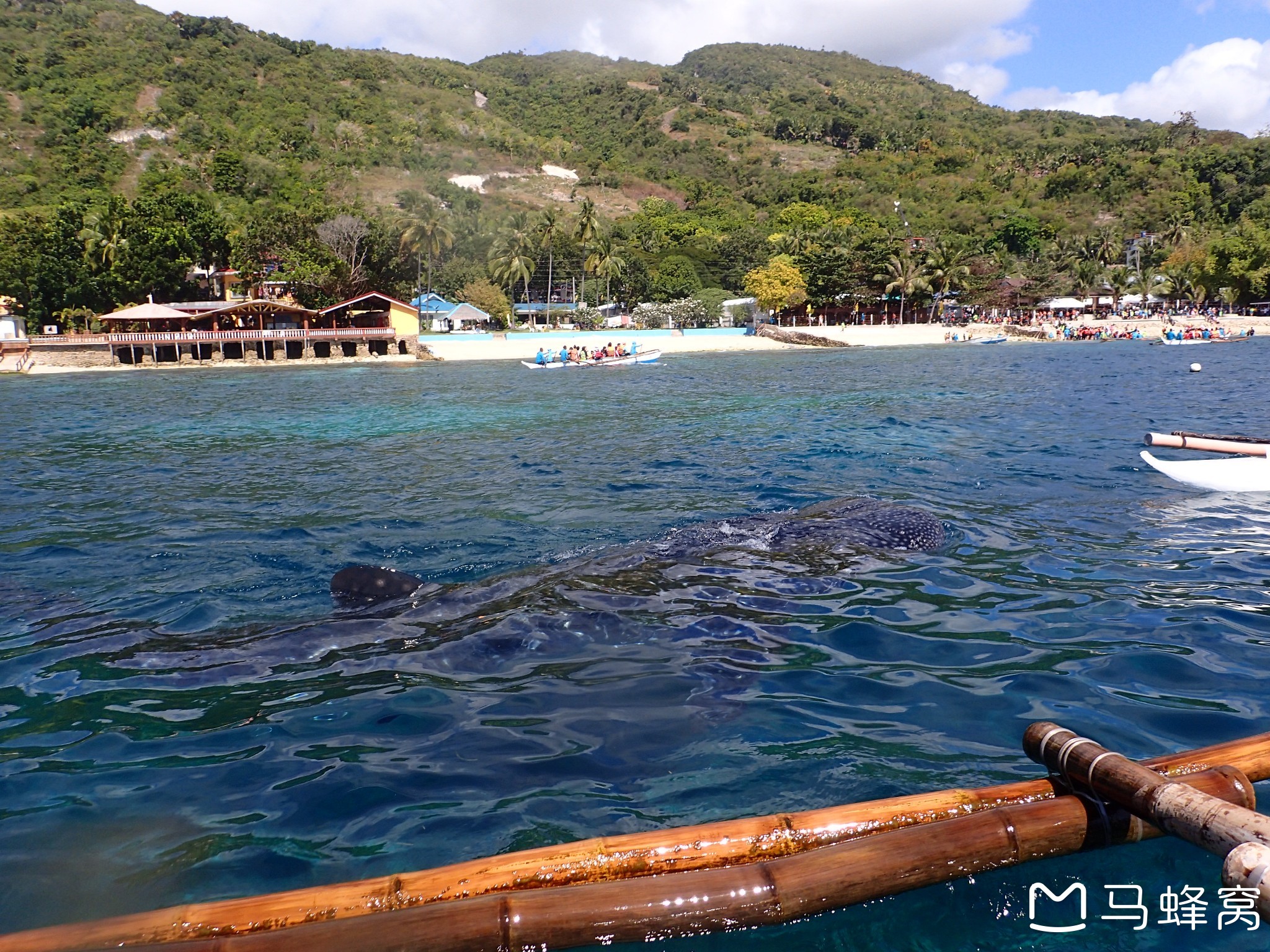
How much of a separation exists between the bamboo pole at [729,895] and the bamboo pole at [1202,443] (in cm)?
1004

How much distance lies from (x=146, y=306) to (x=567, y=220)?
65.9m

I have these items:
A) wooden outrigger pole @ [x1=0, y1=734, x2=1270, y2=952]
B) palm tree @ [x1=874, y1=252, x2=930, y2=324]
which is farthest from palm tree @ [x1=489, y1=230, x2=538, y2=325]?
wooden outrigger pole @ [x1=0, y1=734, x2=1270, y2=952]

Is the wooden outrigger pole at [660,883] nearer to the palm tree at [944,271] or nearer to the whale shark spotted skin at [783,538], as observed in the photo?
the whale shark spotted skin at [783,538]

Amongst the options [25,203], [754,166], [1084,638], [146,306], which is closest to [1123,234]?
[754,166]

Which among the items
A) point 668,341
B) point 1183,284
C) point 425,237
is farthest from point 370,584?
point 1183,284

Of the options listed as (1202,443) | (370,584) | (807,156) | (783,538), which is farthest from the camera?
(807,156)

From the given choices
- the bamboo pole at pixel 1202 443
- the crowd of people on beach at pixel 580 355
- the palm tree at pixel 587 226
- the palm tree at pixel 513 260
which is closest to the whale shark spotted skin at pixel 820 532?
the bamboo pole at pixel 1202 443

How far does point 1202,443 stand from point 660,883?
12286mm

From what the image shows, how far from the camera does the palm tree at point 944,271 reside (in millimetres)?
66500

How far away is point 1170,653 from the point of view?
5969 millimetres

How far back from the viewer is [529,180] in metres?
Answer: 127

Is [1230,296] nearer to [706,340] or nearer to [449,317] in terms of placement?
[706,340]

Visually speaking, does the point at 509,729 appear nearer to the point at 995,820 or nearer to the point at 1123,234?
the point at 995,820

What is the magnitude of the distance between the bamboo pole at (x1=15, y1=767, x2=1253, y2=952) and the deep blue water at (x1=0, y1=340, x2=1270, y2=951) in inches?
14.6
